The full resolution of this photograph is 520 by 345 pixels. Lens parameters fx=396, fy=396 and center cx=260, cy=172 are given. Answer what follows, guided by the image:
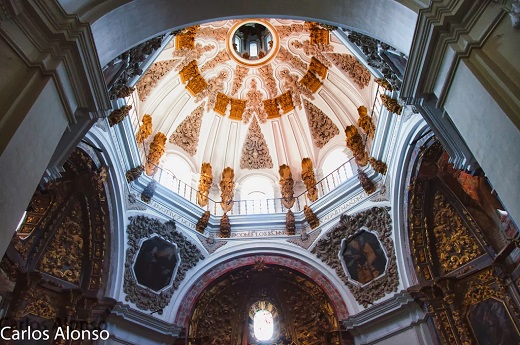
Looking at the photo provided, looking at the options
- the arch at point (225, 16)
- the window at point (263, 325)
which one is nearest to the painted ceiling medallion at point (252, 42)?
the arch at point (225, 16)

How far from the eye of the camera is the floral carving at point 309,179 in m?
14.5

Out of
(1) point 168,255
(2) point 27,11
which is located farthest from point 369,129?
(2) point 27,11

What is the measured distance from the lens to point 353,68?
Answer: 13672 mm


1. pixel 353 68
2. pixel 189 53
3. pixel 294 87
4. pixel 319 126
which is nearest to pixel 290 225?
pixel 319 126

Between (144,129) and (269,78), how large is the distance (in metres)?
5.95

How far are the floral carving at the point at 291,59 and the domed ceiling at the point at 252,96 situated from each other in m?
0.04

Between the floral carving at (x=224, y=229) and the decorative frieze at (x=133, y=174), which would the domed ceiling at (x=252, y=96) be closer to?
the decorative frieze at (x=133, y=174)

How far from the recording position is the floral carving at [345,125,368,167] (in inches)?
508

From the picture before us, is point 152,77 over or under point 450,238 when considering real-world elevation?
over

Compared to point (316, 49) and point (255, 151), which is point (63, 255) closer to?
point (255, 151)

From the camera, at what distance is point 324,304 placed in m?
12.4

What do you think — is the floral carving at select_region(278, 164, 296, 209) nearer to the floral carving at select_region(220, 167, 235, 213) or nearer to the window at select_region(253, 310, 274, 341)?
the floral carving at select_region(220, 167, 235, 213)

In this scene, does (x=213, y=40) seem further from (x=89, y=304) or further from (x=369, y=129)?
(x=89, y=304)

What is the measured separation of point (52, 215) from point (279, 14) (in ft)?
25.4
